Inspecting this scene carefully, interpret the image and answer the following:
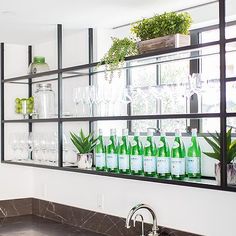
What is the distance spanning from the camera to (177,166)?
2445mm

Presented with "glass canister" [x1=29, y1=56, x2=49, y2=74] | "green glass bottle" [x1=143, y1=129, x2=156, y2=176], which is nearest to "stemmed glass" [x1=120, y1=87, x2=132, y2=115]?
"green glass bottle" [x1=143, y1=129, x2=156, y2=176]

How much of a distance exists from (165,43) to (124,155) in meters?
0.71

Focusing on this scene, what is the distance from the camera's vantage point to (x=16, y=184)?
3.86 meters

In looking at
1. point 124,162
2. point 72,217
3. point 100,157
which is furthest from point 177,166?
point 72,217

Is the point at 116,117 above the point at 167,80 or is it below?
below

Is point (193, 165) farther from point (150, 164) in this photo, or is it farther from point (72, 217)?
point (72, 217)

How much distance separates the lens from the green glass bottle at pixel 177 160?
8.01 ft

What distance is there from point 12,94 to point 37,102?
0.35 m

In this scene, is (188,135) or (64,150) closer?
(188,135)

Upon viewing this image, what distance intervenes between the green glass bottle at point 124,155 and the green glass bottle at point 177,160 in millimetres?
320

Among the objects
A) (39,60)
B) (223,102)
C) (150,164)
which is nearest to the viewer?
(223,102)

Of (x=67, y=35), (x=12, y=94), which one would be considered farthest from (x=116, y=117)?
(x=12, y=94)

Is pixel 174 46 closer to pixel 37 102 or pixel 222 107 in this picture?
pixel 222 107

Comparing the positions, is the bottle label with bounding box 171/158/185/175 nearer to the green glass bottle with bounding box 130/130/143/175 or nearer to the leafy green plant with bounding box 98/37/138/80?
the green glass bottle with bounding box 130/130/143/175
